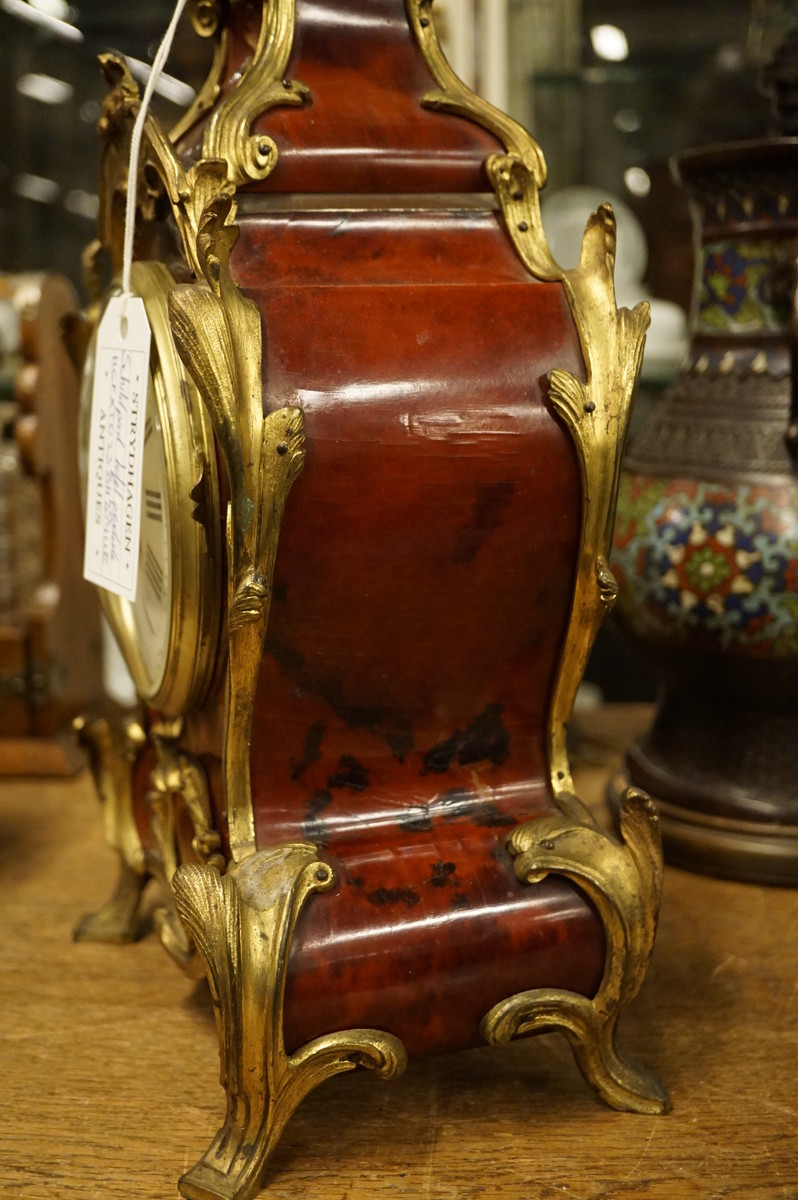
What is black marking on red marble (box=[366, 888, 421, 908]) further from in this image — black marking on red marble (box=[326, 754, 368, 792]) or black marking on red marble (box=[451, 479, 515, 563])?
black marking on red marble (box=[451, 479, 515, 563])

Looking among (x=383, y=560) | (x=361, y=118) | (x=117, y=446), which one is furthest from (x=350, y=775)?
(x=361, y=118)

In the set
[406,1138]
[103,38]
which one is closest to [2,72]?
[103,38]

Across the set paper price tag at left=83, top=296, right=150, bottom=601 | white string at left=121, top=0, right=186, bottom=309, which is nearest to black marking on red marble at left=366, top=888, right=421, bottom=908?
paper price tag at left=83, top=296, right=150, bottom=601

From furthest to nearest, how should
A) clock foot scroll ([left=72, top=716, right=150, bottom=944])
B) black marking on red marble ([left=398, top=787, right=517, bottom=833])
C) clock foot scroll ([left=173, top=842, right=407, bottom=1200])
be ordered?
clock foot scroll ([left=72, top=716, right=150, bottom=944]) → black marking on red marble ([left=398, top=787, right=517, bottom=833]) → clock foot scroll ([left=173, top=842, right=407, bottom=1200])

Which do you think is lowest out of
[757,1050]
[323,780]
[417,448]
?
[757,1050]

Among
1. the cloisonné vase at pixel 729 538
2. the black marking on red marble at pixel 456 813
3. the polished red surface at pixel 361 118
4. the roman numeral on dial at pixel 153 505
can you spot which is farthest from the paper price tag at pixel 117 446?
the cloisonné vase at pixel 729 538

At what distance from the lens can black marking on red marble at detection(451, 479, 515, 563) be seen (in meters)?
0.70

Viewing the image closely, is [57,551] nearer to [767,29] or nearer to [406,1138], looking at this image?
[406,1138]

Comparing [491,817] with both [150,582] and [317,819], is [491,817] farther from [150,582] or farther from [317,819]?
[150,582]

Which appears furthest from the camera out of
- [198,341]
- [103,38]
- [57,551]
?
[103,38]

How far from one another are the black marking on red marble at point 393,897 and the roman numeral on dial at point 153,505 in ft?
0.89

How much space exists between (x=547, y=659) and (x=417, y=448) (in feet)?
0.55

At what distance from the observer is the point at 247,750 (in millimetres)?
708

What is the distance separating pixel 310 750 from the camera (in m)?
0.73
